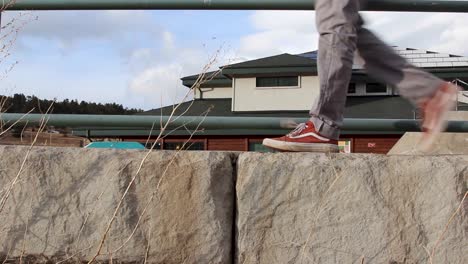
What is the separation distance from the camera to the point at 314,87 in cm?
2042

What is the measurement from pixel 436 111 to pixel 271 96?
63.2ft

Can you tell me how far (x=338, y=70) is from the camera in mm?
2189

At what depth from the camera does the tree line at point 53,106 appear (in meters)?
2.51

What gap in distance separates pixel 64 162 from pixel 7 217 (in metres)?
0.27

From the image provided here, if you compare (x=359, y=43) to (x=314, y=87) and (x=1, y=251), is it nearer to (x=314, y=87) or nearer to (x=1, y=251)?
(x=1, y=251)

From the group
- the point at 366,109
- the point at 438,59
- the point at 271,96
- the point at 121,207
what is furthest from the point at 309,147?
the point at 271,96

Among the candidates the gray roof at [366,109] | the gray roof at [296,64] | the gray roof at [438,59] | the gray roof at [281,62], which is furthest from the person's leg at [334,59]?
the gray roof at [281,62]

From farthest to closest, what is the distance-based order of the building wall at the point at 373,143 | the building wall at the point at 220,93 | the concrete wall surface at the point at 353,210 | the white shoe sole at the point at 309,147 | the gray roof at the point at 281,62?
the building wall at the point at 220,93 < the gray roof at the point at 281,62 < the building wall at the point at 373,143 < the white shoe sole at the point at 309,147 < the concrete wall surface at the point at 353,210

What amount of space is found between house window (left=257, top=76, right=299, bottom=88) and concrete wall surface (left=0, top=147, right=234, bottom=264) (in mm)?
19261

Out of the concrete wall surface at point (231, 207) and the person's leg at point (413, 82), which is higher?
the person's leg at point (413, 82)

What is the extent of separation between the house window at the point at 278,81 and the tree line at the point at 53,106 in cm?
1819

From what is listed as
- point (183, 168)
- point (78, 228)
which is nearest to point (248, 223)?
point (183, 168)

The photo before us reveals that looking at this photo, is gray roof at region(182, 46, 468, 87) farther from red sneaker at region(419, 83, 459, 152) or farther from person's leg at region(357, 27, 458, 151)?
red sneaker at region(419, 83, 459, 152)

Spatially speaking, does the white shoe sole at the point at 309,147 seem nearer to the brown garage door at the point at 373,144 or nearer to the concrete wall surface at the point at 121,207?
the concrete wall surface at the point at 121,207
